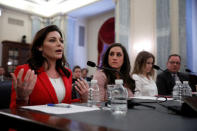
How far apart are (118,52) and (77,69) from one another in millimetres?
2821

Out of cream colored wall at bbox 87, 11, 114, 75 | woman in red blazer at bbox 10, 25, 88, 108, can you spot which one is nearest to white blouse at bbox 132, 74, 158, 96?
woman in red blazer at bbox 10, 25, 88, 108

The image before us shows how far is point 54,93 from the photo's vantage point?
142cm

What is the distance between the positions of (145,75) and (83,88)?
163 centimetres

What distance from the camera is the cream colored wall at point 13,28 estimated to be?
7.04 m

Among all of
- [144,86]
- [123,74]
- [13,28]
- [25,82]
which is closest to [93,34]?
[13,28]

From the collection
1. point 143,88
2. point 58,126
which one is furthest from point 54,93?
point 143,88

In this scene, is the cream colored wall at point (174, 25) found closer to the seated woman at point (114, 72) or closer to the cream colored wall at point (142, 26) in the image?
the cream colored wall at point (142, 26)

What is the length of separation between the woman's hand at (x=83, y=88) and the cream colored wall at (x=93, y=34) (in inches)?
247

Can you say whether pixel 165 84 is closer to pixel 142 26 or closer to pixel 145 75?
pixel 145 75

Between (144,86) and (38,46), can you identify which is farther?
(144,86)

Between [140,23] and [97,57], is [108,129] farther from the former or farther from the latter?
[97,57]

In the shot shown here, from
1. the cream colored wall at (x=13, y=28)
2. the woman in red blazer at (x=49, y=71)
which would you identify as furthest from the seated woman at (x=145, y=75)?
the cream colored wall at (x=13, y=28)

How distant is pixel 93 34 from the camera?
7.96 metres

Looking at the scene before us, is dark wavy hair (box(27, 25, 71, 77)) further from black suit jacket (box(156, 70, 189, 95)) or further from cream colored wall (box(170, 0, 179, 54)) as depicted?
cream colored wall (box(170, 0, 179, 54))
